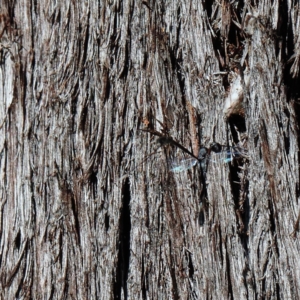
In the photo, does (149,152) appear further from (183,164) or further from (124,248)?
(124,248)

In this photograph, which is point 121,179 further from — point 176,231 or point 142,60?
point 142,60

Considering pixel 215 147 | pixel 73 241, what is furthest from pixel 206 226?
pixel 73 241

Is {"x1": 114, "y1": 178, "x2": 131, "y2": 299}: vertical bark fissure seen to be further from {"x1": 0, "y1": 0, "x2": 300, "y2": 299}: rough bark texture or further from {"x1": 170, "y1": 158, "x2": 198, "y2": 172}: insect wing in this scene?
{"x1": 170, "y1": 158, "x2": 198, "y2": 172}: insect wing

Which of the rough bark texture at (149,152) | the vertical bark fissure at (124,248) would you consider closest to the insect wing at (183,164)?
the rough bark texture at (149,152)

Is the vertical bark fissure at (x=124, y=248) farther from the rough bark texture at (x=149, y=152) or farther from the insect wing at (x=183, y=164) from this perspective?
the insect wing at (x=183, y=164)

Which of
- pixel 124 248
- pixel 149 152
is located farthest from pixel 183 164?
pixel 124 248

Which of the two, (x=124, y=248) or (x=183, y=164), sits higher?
(x=183, y=164)

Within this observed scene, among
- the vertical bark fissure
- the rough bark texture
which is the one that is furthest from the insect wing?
the vertical bark fissure
